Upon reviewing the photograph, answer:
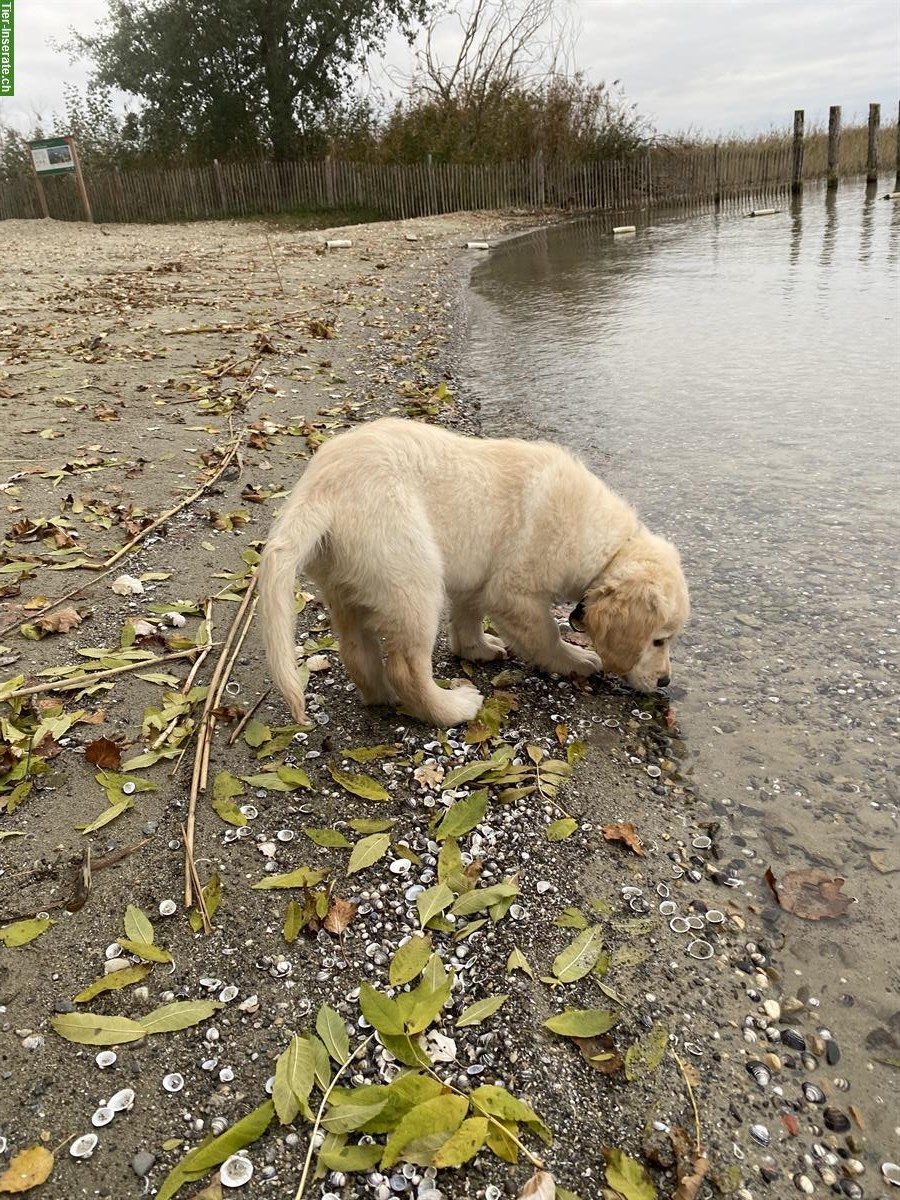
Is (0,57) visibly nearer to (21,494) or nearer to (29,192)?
(29,192)

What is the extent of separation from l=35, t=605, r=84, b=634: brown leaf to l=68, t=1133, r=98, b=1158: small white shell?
8.26 feet

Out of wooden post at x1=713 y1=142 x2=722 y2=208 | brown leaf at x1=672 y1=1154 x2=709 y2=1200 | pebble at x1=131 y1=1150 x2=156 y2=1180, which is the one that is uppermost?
wooden post at x1=713 y1=142 x2=722 y2=208

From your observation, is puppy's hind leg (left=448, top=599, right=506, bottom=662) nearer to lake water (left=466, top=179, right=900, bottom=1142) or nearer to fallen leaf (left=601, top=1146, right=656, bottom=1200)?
lake water (left=466, top=179, right=900, bottom=1142)

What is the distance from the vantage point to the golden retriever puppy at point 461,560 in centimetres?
303

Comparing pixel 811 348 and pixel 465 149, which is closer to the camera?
pixel 811 348

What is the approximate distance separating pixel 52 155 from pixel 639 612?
28273mm

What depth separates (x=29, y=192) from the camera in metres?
28.5

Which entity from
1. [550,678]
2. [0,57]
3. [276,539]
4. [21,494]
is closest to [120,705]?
[276,539]

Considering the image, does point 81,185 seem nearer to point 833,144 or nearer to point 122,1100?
point 833,144

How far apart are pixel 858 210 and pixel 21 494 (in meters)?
25.1

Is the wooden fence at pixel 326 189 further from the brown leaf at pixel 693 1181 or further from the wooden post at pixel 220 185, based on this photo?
the brown leaf at pixel 693 1181

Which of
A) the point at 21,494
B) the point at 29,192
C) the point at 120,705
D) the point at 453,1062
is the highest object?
the point at 29,192

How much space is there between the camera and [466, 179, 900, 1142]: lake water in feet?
8.77

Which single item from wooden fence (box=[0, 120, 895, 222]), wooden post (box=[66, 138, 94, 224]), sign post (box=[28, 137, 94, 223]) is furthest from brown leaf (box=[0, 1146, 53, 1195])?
wooden fence (box=[0, 120, 895, 222])
